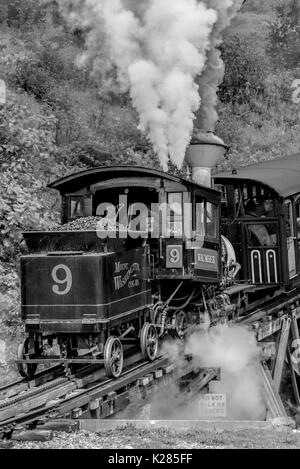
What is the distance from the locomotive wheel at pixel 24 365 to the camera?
→ 8.32 m

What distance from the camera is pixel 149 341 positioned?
8.82 meters

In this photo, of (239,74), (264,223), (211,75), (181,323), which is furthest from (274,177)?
(239,74)

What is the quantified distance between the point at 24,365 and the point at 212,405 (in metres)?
2.63

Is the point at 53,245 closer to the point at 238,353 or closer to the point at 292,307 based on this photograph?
the point at 238,353

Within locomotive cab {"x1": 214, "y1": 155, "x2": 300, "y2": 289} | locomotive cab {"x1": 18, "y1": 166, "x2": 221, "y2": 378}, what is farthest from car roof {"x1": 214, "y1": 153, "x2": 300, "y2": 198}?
locomotive cab {"x1": 18, "y1": 166, "x2": 221, "y2": 378}

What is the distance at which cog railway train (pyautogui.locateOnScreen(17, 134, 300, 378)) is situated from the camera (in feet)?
26.0

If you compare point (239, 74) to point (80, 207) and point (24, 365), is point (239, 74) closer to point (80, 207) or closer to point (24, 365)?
point (80, 207)

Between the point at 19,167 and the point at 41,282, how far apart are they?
635 centimetres

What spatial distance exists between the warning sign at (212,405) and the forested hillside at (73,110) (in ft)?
15.3

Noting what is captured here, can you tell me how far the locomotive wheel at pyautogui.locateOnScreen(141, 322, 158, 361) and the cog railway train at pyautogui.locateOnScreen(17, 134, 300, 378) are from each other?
1cm

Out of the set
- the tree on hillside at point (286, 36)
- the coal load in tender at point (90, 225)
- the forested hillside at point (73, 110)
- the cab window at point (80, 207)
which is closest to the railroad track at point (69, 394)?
the coal load in tender at point (90, 225)

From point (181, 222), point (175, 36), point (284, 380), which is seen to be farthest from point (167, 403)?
point (175, 36)

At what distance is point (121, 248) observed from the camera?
27.4 feet

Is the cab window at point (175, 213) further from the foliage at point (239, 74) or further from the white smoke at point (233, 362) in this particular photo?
the foliage at point (239, 74)
